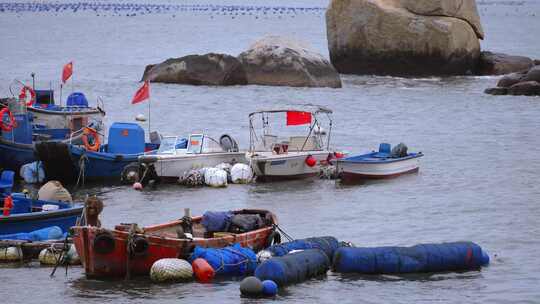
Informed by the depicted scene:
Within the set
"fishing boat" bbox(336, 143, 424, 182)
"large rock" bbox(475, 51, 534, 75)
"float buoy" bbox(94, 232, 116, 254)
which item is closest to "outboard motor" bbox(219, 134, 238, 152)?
"fishing boat" bbox(336, 143, 424, 182)

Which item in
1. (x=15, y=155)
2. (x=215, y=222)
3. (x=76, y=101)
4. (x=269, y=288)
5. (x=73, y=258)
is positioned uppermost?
(x=76, y=101)

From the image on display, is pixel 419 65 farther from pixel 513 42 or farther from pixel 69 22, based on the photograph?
pixel 69 22

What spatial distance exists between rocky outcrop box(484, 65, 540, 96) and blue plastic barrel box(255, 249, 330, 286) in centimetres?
3794

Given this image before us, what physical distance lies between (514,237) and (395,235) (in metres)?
2.81

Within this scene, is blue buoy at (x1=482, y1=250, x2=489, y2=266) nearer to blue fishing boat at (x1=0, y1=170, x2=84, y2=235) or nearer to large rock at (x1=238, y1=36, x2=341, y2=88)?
blue fishing boat at (x1=0, y1=170, x2=84, y2=235)

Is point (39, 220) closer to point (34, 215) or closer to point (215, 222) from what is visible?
point (34, 215)

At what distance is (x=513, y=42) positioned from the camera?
132 m

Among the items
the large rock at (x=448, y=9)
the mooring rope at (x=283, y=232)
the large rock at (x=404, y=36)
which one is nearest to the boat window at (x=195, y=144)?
the mooring rope at (x=283, y=232)

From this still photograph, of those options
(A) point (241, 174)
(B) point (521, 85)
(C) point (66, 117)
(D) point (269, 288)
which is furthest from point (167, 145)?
(B) point (521, 85)

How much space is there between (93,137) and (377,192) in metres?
8.94

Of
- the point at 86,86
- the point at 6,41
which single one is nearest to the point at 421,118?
the point at 86,86

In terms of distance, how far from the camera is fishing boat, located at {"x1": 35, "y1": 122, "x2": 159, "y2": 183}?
119 feet

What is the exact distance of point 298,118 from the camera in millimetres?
38250

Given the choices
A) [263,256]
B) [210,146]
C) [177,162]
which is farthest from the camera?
[210,146]
